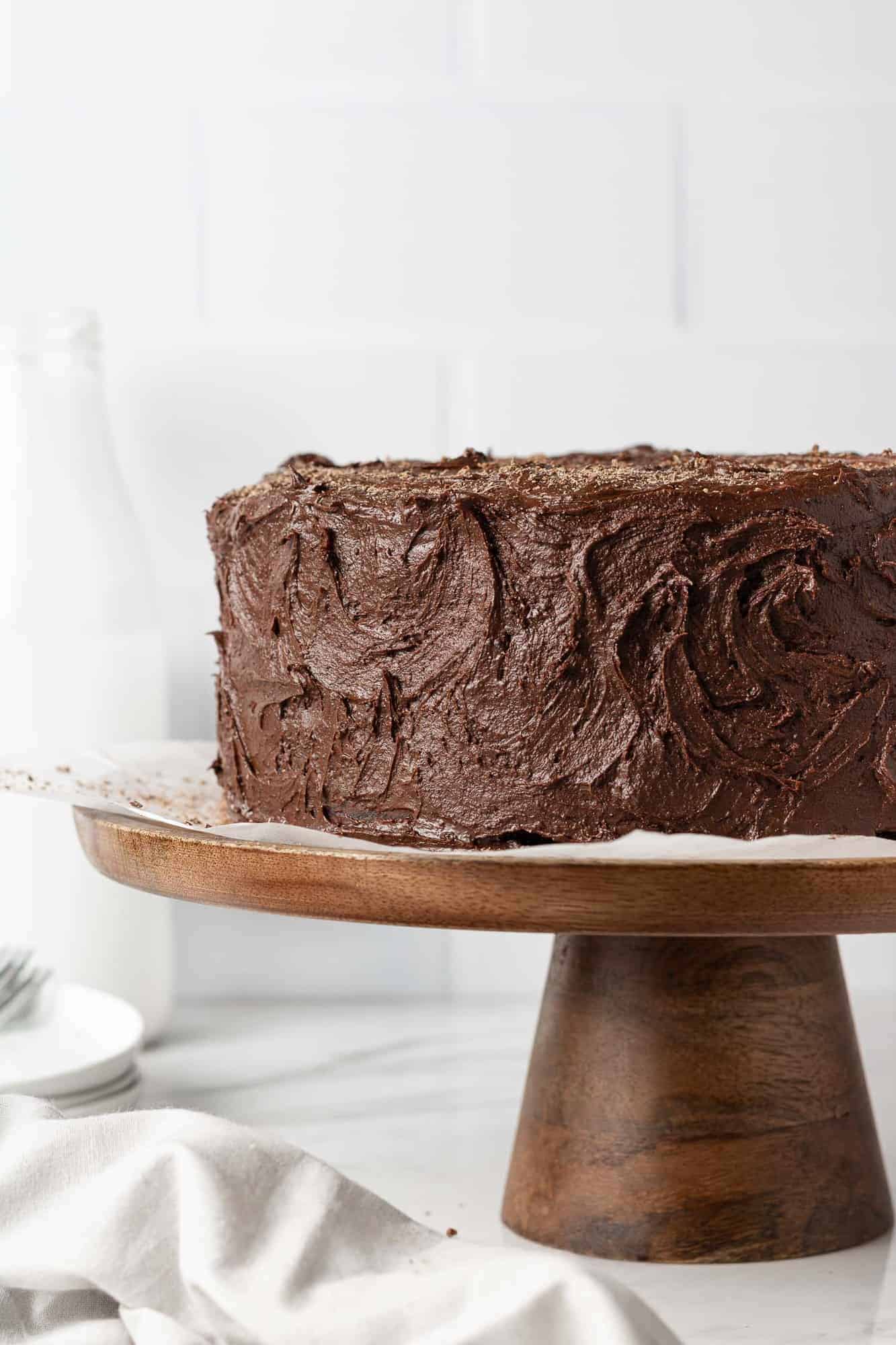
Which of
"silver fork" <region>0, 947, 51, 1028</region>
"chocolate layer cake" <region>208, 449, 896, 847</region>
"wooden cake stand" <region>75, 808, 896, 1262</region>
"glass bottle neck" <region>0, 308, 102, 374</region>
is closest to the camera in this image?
"chocolate layer cake" <region>208, 449, 896, 847</region>

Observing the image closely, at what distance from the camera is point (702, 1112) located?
41.0 inches

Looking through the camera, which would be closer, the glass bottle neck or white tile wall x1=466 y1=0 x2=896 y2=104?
the glass bottle neck

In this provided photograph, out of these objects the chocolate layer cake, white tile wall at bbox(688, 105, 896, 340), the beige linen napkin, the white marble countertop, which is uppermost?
white tile wall at bbox(688, 105, 896, 340)

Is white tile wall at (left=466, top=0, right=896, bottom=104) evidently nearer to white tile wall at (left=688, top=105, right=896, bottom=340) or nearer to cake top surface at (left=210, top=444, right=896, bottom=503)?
white tile wall at (left=688, top=105, right=896, bottom=340)

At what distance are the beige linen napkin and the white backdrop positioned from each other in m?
0.86

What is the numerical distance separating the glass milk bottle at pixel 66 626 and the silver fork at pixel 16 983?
125 millimetres

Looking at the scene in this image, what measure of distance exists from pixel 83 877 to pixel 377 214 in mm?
718

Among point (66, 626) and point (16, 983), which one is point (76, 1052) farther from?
point (66, 626)

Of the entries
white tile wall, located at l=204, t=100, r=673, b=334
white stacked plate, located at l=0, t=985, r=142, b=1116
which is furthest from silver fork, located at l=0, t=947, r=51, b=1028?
white tile wall, located at l=204, t=100, r=673, b=334

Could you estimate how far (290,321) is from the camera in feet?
5.38

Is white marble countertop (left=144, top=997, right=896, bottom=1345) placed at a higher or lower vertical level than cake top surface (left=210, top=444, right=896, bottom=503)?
lower

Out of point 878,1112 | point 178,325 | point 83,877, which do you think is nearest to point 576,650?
point 878,1112

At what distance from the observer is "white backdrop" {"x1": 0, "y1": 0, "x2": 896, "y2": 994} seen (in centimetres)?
160

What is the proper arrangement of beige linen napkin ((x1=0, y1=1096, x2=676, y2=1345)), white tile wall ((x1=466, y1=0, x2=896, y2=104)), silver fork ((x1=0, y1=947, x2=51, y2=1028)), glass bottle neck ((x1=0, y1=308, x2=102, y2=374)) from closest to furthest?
beige linen napkin ((x1=0, y1=1096, x2=676, y2=1345)) < silver fork ((x1=0, y1=947, x2=51, y2=1028)) < glass bottle neck ((x1=0, y1=308, x2=102, y2=374)) < white tile wall ((x1=466, y1=0, x2=896, y2=104))
